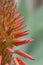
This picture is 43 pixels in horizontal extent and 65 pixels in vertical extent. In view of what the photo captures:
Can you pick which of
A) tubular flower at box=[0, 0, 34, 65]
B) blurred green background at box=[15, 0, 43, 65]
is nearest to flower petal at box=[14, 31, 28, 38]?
tubular flower at box=[0, 0, 34, 65]

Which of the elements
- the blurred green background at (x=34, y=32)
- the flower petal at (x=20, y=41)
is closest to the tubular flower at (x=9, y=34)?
the flower petal at (x=20, y=41)

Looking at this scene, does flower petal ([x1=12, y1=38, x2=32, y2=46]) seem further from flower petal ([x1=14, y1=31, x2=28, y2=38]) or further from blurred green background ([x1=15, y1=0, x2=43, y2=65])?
blurred green background ([x1=15, y1=0, x2=43, y2=65])

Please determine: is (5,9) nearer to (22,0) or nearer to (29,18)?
(29,18)

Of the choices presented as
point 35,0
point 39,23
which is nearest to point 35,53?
point 39,23

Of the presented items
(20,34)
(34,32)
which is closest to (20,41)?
(20,34)

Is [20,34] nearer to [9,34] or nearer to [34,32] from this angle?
[9,34]
